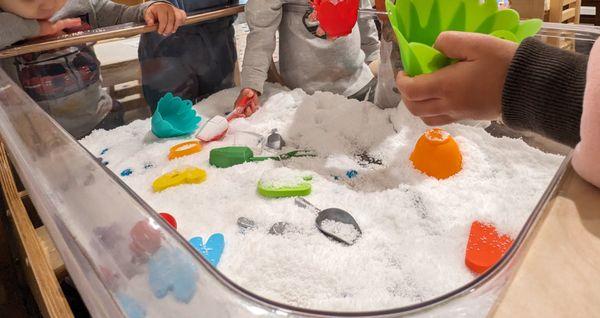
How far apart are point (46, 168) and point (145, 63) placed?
23.4 inches

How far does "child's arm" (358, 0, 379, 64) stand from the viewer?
104 centimetres

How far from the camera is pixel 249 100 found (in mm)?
1062

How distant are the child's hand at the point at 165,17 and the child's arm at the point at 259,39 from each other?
17cm

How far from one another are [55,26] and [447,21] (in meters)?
0.73

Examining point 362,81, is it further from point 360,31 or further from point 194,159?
point 194,159

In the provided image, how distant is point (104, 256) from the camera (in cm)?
35

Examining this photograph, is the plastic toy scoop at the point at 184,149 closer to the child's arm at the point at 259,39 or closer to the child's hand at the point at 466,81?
the child's arm at the point at 259,39

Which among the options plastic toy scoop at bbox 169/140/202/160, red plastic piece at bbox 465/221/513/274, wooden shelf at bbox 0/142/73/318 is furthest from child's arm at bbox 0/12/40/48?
red plastic piece at bbox 465/221/513/274

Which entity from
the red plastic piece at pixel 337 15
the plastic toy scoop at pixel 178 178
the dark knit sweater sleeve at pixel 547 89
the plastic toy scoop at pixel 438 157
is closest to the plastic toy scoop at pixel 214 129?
the plastic toy scoop at pixel 178 178

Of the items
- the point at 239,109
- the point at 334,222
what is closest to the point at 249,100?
the point at 239,109

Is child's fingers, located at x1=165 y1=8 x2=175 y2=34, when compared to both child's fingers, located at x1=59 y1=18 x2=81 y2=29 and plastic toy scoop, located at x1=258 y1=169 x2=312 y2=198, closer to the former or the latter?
child's fingers, located at x1=59 y1=18 x2=81 y2=29

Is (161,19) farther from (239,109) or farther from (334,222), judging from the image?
(334,222)

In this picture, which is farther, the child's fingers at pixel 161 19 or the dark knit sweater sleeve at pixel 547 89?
the child's fingers at pixel 161 19

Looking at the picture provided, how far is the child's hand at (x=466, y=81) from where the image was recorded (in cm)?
39
